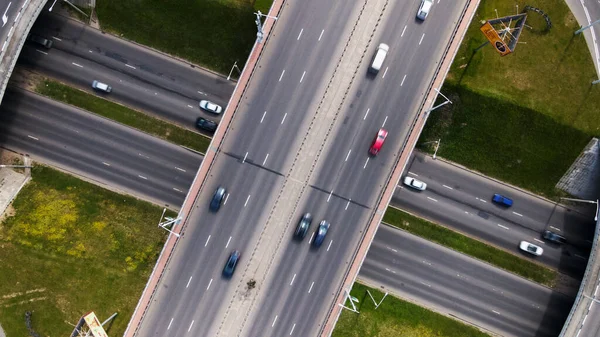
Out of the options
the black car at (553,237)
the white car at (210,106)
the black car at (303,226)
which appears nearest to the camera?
the black car at (303,226)

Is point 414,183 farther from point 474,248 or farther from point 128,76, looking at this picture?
point 128,76

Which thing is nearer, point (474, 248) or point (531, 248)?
point (531, 248)

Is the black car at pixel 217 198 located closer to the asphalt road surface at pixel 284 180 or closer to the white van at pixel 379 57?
the asphalt road surface at pixel 284 180

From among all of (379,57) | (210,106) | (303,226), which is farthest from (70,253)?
(379,57)

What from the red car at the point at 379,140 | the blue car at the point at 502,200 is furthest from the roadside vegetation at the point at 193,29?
the blue car at the point at 502,200

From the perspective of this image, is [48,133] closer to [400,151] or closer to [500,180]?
[400,151]

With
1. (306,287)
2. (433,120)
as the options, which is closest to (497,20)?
(433,120)
